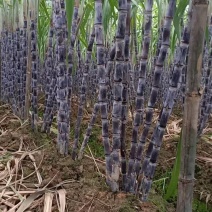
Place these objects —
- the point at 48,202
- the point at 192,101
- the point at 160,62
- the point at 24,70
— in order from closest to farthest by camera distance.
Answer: the point at 192,101 → the point at 160,62 → the point at 48,202 → the point at 24,70

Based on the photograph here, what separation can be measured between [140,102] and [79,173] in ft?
1.17

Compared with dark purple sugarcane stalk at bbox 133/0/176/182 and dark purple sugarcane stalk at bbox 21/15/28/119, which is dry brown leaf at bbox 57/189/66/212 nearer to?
dark purple sugarcane stalk at bbox 133/0/176/182

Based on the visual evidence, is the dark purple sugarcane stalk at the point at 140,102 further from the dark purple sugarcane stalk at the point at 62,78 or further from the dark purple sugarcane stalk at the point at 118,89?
the dark purple sugarcane stalk at the point at 62,78

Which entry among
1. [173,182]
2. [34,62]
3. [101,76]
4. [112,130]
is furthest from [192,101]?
[34,62]

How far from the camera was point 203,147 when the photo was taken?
145 centimetres

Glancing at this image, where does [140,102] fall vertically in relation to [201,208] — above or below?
above

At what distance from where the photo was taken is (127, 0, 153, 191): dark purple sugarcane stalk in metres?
0.80

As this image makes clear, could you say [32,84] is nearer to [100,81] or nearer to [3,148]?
[3,148]

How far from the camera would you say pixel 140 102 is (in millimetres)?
→ 829

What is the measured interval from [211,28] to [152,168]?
2.61 ft

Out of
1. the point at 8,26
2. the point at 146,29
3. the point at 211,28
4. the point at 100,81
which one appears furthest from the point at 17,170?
the point at 8,26

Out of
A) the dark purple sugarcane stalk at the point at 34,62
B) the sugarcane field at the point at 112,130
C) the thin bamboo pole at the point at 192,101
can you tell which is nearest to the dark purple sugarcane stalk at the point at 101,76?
the sugarcane field at the point at 112,130

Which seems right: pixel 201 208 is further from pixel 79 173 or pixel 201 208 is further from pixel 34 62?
pixel 34 62

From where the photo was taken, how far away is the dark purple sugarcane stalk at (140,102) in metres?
0.80
